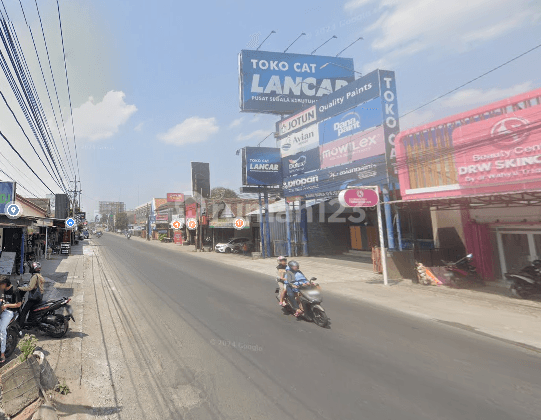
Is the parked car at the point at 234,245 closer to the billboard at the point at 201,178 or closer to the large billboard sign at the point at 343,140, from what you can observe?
the large billboard sign at the point at 343,140

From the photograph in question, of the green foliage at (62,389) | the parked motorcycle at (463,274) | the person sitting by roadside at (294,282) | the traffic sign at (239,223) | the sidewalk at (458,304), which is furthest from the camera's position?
the traffic sign at (239,223)

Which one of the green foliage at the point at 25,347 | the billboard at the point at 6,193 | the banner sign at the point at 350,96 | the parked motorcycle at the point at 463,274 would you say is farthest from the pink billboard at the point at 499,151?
the billboard at the point at 6,193

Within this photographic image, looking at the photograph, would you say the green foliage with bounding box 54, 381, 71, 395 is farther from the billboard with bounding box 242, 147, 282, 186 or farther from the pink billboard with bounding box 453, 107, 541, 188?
the billboard with bounding box 242, 147, 282, 186

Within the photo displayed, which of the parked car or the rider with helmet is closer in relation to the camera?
the rider with helmet

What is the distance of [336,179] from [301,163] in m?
4.36

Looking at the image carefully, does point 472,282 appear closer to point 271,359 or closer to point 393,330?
point 393,330

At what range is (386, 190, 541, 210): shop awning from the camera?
989 centimetres

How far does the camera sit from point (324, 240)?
92.2ft

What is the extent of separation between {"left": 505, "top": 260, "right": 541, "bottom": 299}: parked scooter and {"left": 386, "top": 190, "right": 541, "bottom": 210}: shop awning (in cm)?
215

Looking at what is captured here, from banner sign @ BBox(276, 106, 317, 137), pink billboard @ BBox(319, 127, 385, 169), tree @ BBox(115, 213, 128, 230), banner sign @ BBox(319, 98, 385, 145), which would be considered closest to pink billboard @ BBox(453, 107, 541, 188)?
pink billboard @ BBox(319, 127, 385, 169)

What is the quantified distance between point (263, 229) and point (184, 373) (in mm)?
22003

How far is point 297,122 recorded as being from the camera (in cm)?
2447

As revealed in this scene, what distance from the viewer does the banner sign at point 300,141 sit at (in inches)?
888

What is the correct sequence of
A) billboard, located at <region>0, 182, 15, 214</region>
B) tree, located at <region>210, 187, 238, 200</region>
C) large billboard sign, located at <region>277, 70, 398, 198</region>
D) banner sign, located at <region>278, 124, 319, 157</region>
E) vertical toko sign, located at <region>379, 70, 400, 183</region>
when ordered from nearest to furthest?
vertical toko sign, located at <region>379, 70, 400, 183</region>
large billboard sign, located at <region>277, 70, 398, 198</region>
billboard, located at <region>0, 182, 15, 214</region>
banner sign, located at <region>278, 124, 319, 157</region>
tree, located at <region>210, 187, 238, 200</region>
